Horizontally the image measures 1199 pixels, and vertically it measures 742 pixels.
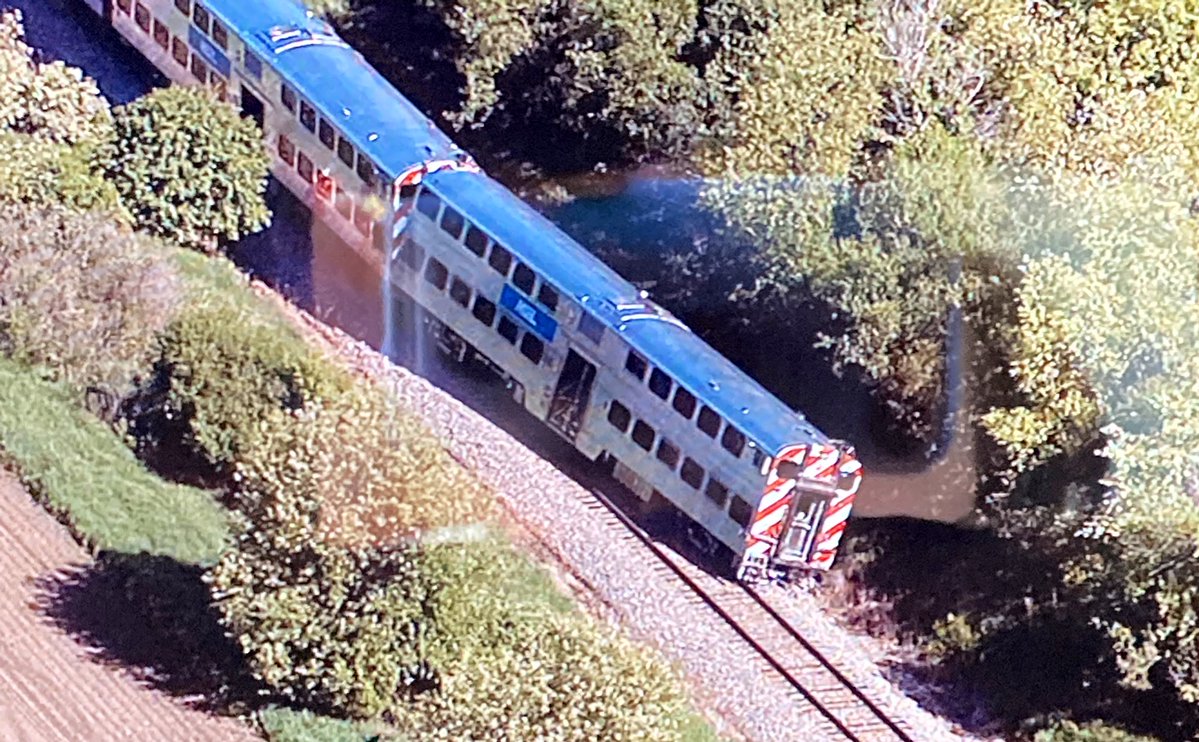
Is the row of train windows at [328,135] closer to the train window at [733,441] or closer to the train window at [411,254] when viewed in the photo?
the train window at [411,254]

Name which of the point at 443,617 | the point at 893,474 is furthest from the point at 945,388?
the point at 443,617

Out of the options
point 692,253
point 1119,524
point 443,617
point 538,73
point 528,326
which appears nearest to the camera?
point 443,617

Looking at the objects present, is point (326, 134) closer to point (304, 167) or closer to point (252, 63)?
point (304, 167)

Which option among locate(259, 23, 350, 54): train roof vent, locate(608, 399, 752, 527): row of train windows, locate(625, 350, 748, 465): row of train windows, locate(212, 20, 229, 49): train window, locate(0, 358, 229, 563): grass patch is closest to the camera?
locate(0, 358, 229, 563): grass patch

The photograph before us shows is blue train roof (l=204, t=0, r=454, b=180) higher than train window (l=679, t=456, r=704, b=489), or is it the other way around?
blue train roof (l=204, t=0, r=454, b=180)

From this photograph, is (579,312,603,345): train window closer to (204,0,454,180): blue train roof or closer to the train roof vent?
(204,0,454,180): blue train roof

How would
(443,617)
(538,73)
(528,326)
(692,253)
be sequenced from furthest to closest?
1. (538,73)
2. (692,253)
3. (528,326)
4. (443,617)

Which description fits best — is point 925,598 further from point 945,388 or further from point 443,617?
point 443,617

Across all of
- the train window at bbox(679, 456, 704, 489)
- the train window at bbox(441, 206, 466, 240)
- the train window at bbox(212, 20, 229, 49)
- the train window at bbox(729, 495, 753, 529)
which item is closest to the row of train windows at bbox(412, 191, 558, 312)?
the train window at bbox(441, 206, 466, 240)
